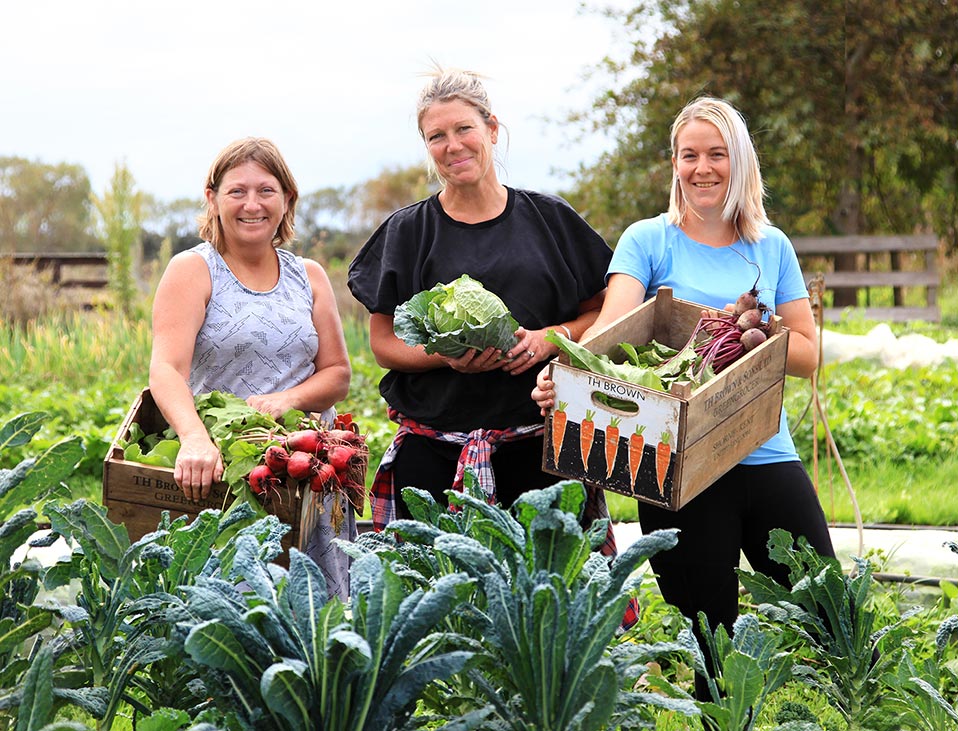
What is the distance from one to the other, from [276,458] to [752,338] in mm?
1242

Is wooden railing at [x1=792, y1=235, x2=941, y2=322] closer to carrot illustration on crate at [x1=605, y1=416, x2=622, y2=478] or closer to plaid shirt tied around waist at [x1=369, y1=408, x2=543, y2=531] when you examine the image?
plaid shirt tied around waist at [x1=369, y1=408, x2=543, y2=531]

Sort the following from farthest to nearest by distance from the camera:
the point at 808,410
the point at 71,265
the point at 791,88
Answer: the point at 71,265
the point at 791,88
the point at 808,410

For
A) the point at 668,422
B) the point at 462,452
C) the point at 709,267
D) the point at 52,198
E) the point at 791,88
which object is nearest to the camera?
the point at 668,422

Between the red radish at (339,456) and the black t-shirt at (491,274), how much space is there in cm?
42

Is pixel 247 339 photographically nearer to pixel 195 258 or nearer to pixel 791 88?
pixel 195 258

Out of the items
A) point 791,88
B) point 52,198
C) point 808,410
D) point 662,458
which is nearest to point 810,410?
point 808,410

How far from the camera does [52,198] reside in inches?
1388

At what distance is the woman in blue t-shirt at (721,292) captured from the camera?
2822 millimetres

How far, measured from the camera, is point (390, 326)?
3178 mm

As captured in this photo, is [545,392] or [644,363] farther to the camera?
[644,363]

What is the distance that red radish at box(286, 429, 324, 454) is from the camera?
267 centimetres

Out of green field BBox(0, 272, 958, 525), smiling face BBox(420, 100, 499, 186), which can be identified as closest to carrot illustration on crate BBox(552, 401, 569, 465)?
smiling face BBox(420, 100, 499, 186)

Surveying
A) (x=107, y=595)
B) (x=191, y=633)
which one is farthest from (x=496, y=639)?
(x=107, y=595)

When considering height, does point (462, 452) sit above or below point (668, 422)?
below
